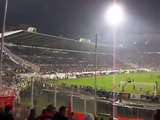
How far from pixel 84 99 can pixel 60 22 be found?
21013mm

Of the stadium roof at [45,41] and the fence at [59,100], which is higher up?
the stadium roof at [45,41]

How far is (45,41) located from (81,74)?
4.55 m

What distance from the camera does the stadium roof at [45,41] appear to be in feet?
91.7

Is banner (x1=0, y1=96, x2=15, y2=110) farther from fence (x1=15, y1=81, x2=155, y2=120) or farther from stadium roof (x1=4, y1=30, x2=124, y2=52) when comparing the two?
stadium roof (x1=4, y1=30, x2=124, y2=52)

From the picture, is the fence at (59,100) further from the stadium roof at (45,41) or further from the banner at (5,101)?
the stadium roof at (45,41)

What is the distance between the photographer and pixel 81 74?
109ft

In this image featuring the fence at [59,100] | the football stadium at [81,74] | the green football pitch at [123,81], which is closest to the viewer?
the fence at [59,100]

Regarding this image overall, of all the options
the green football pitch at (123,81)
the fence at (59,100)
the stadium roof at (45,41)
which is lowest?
the fence at (59,100)

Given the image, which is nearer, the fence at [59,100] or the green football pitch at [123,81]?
the fence at [59,100]

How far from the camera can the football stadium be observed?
599 inches

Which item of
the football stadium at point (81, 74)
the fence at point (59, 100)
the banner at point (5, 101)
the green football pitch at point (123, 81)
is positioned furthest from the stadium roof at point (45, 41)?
the banner at point (5, 101)

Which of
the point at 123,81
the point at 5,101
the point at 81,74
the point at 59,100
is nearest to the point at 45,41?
the point at 81,74

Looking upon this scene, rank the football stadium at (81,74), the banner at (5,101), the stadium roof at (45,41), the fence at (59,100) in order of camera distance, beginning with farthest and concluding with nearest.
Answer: the stadium roof at (45,41)
the football stadium at (81,74)
the fence at (59,100)
the banner at (5,101)

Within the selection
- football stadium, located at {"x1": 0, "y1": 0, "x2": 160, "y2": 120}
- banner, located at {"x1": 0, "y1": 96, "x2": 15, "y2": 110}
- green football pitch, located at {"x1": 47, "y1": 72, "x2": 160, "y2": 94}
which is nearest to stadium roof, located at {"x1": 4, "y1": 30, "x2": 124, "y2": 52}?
football stadium, located at {"x1": 0, "y1": 0, "x2": 160, "y2": 120}
